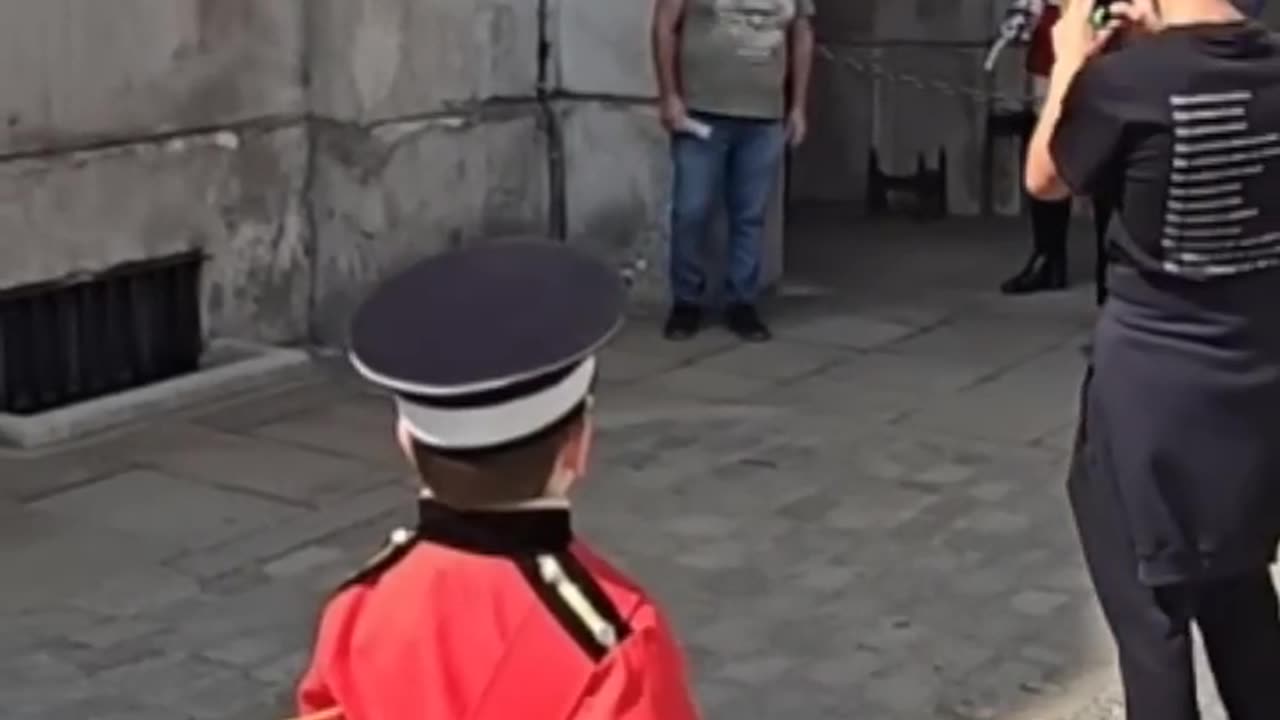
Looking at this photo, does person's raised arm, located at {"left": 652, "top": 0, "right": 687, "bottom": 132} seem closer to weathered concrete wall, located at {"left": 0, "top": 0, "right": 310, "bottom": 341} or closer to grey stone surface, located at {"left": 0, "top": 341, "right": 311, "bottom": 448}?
weathered concrete wall, located at {"left": 0, "top": 0, "right": 310, "bottom": 341}

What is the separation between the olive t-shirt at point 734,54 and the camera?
893 centimetres

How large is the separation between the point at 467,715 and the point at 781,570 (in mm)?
3908

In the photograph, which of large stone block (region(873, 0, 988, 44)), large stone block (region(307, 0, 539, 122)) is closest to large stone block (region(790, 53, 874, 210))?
large stone block (region(873, 0, 988, 44))

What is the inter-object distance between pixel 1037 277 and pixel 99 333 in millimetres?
3906

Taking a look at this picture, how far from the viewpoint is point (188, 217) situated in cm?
843

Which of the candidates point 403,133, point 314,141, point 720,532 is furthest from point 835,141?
point 720,532

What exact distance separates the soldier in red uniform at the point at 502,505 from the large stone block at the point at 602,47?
701 cm

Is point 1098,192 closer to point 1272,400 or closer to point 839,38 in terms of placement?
point 1272,400

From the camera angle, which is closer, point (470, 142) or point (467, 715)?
point (467, 715)

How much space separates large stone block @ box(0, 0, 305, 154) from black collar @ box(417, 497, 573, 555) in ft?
18.3

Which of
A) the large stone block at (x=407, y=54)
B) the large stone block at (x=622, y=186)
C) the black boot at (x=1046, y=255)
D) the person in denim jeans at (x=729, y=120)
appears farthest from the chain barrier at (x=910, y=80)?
the large stone block at (x=407, y=54)

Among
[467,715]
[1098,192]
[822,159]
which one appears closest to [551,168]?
[822,159]

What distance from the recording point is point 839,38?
12.5m

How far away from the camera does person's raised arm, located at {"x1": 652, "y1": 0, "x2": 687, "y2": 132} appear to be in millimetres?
8945
